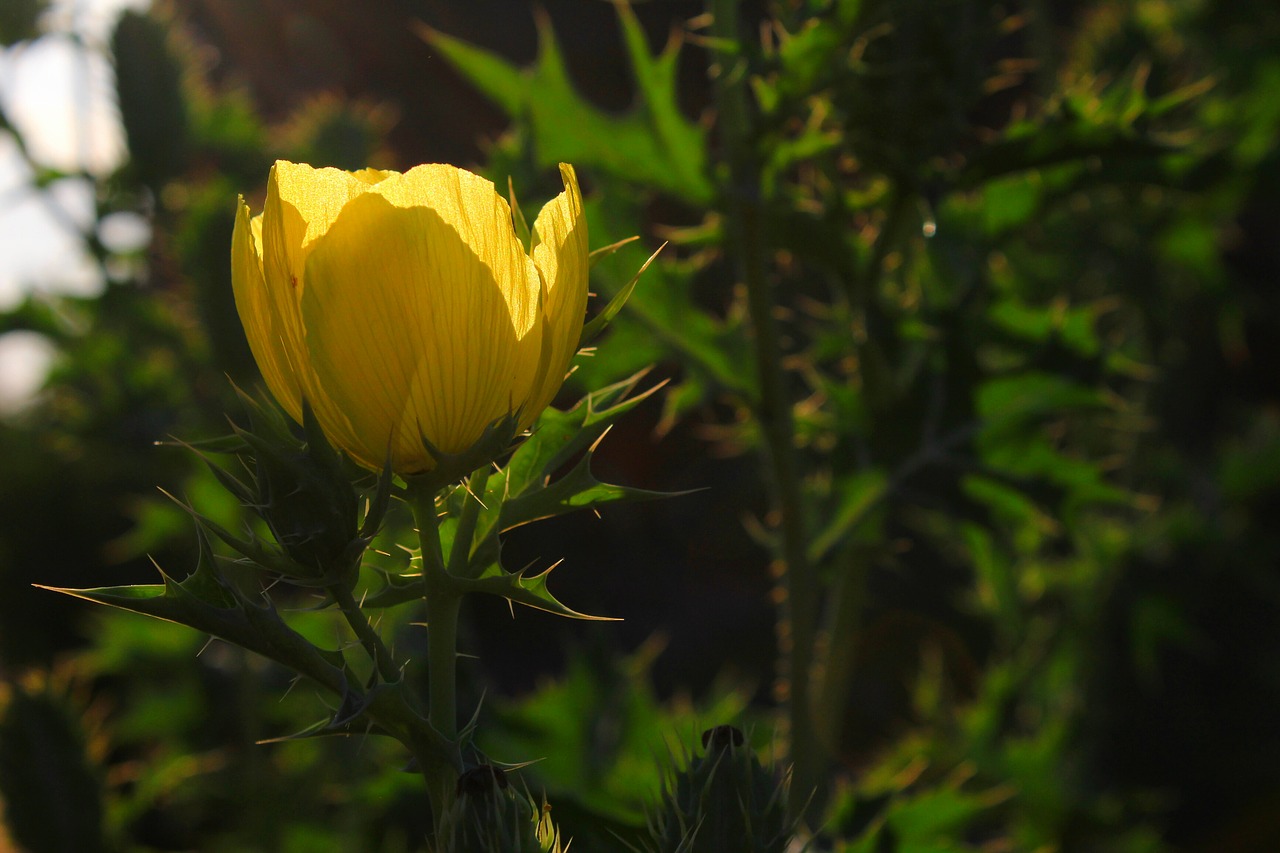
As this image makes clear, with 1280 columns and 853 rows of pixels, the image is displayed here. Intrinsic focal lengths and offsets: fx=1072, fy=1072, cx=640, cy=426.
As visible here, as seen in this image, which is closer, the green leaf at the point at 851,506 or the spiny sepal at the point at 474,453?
the spiny sepal at the point at 474,453

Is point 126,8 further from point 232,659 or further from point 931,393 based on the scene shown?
point 931,393

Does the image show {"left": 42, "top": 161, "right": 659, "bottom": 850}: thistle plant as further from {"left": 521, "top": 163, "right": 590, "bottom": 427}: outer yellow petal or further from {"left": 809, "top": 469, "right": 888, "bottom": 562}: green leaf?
{"left": 809, "top": 469, "right": 888, "bottom": 562}: green leaf

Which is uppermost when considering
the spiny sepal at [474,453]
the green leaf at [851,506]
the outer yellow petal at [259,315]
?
the outer yellow petal at [259,315]

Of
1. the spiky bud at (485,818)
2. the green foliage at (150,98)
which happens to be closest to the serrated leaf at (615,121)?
the spiky bud at (485,818)

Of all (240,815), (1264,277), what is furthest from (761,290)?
(1264,277)

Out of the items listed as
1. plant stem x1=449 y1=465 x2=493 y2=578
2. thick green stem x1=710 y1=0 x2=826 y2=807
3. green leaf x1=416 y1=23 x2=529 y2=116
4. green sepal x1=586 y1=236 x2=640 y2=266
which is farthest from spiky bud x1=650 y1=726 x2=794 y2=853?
green leaf x1=416 y1=23 x2=529 y2=116

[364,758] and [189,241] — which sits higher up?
[189,241]

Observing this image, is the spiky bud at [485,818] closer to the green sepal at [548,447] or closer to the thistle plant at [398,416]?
the thistle plant at [398,416]

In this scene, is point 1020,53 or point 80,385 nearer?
point 80,385
